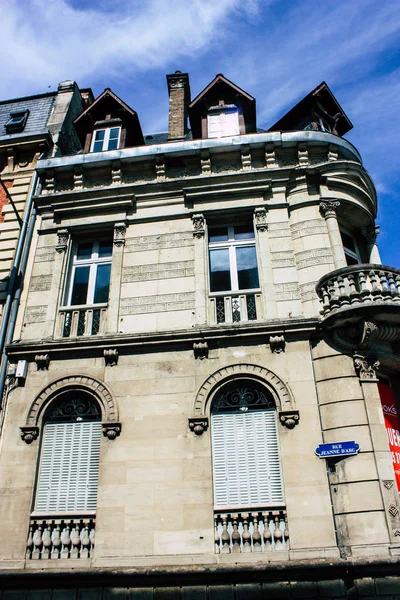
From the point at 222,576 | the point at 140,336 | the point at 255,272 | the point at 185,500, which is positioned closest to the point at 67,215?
the point at 140,336

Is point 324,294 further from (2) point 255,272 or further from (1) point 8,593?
(1) point 8,593

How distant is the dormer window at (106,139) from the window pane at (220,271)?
5.00 meters

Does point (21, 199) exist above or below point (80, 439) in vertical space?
above

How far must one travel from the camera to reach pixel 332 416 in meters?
9.10

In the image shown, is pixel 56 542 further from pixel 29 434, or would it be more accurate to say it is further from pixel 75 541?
pixel 29 434

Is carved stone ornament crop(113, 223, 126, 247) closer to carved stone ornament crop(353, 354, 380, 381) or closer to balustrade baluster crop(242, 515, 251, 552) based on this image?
carved stone ornament crop(353, 354, 380, 381)

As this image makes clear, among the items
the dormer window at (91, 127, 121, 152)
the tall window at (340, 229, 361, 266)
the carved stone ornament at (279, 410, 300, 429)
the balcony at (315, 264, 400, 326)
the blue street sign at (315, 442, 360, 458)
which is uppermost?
Answer: the dormer window at (91, 127, 121, 152)

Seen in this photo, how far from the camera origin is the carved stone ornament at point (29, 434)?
32.1ft

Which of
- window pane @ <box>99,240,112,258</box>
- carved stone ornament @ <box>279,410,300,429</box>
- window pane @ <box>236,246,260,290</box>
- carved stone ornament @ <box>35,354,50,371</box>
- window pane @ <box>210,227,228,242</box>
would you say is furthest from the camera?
window pane @ <box>99,240,112,258</box>

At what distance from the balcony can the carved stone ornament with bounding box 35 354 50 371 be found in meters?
5.96

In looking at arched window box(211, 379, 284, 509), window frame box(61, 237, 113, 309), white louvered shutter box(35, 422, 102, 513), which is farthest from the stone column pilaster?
white louvered shutter box(35, 422, 102, 513)

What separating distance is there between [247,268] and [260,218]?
1309 mm

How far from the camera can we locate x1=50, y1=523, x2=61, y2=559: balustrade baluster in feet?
28.5

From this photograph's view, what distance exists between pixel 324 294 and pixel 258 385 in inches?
93.3
